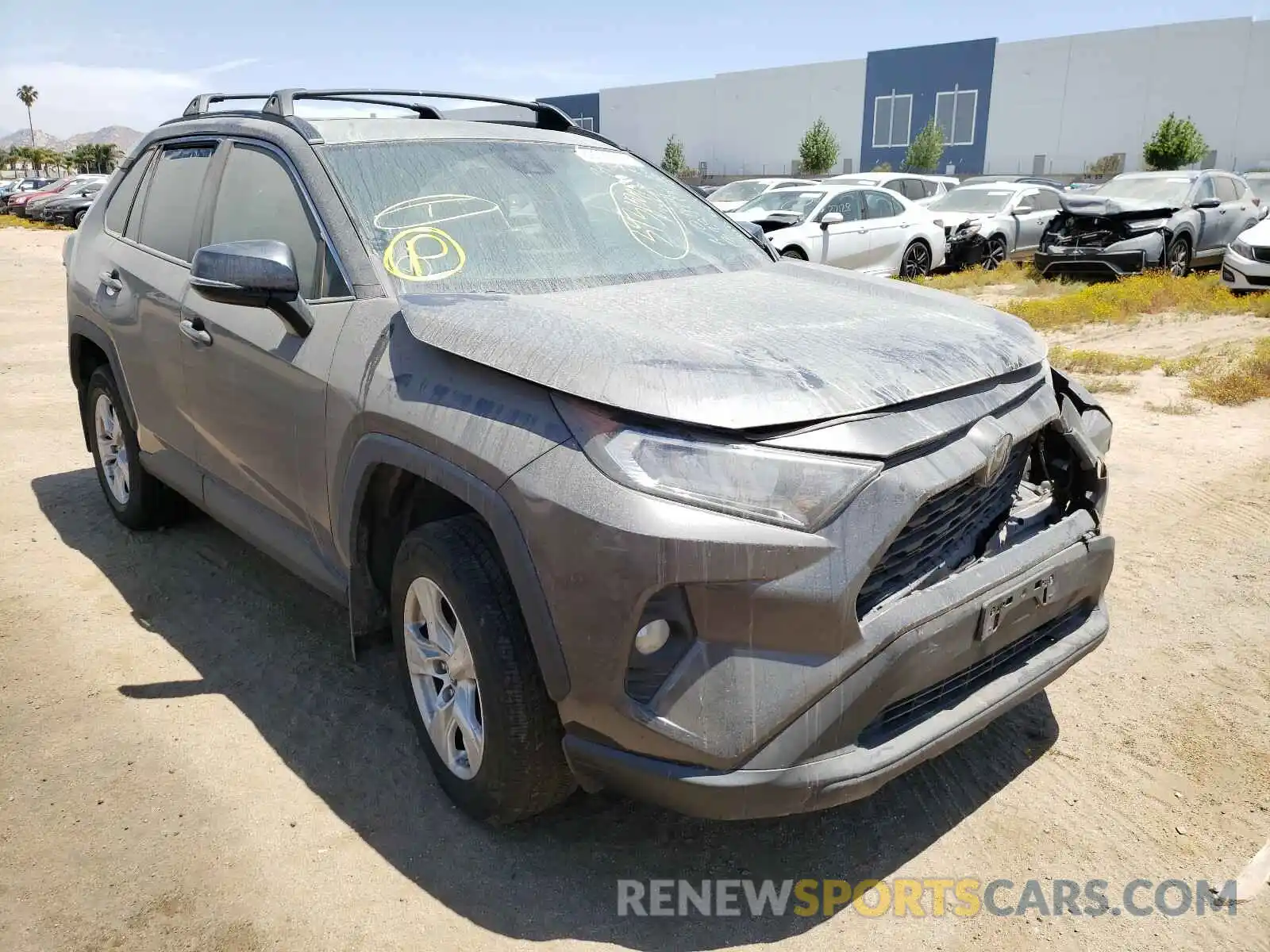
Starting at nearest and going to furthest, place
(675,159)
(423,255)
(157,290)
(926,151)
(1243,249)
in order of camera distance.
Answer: (423,255) → (157,290) → (1243,249) → (926,151) → (675,159)

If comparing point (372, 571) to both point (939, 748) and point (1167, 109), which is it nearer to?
point (939, 748)

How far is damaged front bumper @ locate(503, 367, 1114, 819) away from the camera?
2.03m

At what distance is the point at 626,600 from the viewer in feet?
6.69

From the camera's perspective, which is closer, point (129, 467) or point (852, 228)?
point (129, 467)

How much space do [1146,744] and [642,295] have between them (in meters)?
2.06

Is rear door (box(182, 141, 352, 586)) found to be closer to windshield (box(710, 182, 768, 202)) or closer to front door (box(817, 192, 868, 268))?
front door (box(817, 192, 868, 268))

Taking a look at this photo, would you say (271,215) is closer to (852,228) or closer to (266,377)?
(266,377)

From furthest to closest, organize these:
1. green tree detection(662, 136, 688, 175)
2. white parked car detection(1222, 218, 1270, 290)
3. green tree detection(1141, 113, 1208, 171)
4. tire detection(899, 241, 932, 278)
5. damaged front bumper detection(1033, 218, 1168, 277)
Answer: green tree detection(662, 136, 688, 175)
green tree detection(1141, 113, 1208, 171)
tire detection(899, 241, 932, 278)
damaged front bumper detection(1033, 218, 1168, 277)
white parked car detection(1222, 218, 1270, 290)

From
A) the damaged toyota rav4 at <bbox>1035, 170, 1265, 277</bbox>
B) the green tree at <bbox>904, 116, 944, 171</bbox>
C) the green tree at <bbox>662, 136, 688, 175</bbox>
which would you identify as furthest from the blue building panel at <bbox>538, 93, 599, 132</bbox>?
the damaged toyota rav4 at <bbox>1035, 170, 1265, 277</bbox>

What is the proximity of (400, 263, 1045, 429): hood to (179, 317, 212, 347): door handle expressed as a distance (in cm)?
112

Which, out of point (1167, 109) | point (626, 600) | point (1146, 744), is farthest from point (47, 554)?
point (1167, 109)

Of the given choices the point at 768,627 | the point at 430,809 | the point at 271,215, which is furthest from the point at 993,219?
the point at 768,627

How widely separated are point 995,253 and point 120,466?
13.2 m

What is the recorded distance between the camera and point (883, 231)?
43.1 ft
